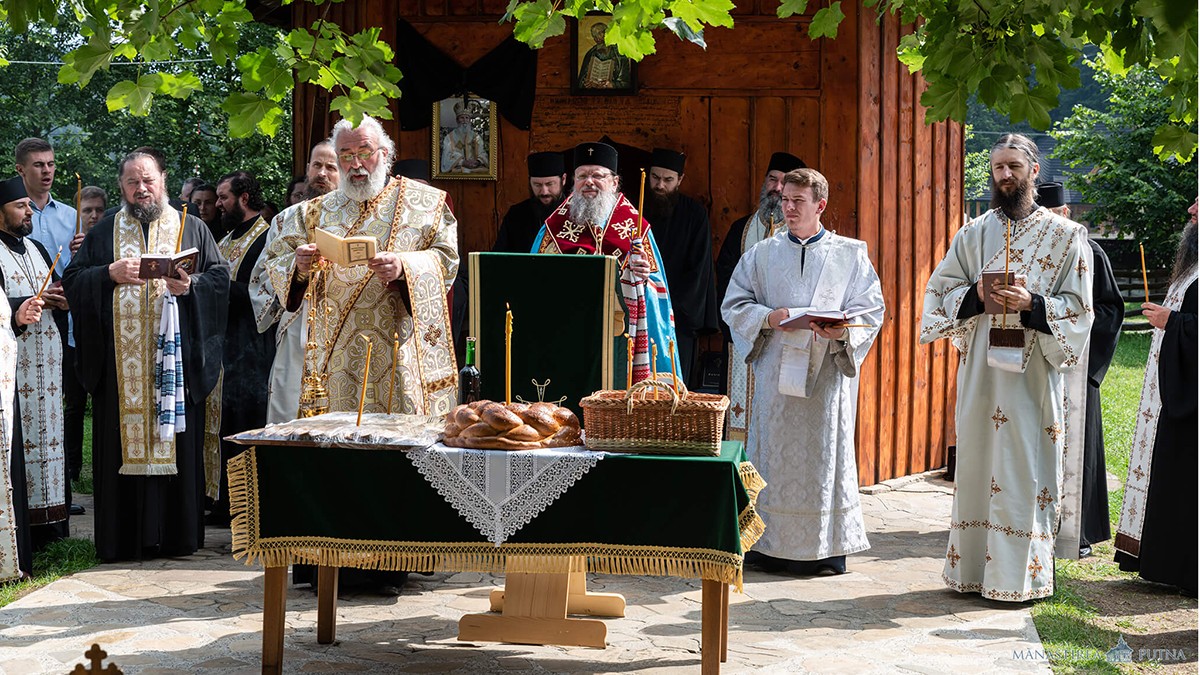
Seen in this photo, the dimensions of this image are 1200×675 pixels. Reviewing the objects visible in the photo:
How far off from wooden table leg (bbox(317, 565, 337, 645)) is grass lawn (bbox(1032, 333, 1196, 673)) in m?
3.08

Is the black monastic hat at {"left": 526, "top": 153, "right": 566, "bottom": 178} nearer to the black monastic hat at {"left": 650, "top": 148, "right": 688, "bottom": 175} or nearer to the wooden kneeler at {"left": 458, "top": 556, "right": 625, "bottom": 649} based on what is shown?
the black monastic hat at {"left": 650, "top": 148, "right": 688, "bottom": 175}

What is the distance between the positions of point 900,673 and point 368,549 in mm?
2242

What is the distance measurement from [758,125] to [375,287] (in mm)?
4346

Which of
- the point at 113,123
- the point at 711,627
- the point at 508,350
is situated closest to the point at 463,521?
the point at 508,350

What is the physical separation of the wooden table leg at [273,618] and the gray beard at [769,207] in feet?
16.7

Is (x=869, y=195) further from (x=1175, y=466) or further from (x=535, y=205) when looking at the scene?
(x=1175, y=466)

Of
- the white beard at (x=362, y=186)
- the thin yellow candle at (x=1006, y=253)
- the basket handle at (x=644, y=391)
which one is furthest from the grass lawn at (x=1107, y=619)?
the white beard at (x=362, y=186)

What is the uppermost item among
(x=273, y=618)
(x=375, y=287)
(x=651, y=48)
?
(x=651, y=48)

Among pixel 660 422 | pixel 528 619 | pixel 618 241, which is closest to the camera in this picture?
pixel 660 422

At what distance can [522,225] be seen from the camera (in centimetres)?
970

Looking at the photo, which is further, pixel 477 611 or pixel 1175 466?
pixel 1175 466

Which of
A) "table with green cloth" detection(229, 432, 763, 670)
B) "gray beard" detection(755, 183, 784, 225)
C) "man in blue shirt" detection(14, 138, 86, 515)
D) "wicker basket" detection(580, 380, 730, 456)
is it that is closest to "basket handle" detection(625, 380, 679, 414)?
"wicker basket" detection(580, 380, 730, 456)

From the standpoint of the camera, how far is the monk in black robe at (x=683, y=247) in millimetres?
9461

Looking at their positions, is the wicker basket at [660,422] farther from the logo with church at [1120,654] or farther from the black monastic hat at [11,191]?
the black monastic hat at [11,191]
